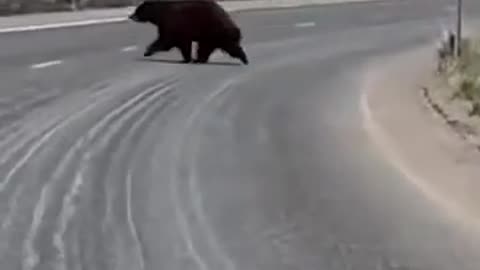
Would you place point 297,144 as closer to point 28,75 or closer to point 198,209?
point 198,209

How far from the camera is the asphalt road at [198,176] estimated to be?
10.2 meters

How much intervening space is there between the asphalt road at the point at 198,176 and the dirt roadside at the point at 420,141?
0.85 feet

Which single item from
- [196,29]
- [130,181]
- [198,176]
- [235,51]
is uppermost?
[130,181]

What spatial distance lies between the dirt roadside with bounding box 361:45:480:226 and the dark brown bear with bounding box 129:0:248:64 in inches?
99.7

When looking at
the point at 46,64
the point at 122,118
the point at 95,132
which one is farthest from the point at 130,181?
the point at 46,64

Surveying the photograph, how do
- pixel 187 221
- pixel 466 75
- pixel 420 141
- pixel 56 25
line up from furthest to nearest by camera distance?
pixel 56 25
pixel 466 75
pixel 420 141
pixel 187 221

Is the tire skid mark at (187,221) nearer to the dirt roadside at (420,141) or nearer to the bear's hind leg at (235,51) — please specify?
the dirt roadside at (420,141)

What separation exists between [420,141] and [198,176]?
391 cm

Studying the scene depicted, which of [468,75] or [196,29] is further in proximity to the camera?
[196,29]

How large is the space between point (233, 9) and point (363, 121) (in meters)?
22.1

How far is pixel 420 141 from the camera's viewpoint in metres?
16.2

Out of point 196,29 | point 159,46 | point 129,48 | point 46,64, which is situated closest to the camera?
point 46,64

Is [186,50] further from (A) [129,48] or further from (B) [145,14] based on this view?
(A) [129,48]

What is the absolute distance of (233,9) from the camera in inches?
1565
